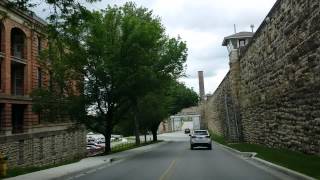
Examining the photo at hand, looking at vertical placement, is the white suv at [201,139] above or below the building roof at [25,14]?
below

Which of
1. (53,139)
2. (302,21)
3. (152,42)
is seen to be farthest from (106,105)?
(302,21)

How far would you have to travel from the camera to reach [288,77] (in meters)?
24.5

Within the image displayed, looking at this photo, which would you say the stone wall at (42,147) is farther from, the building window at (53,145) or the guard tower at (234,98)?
the guard tower at (234,98)

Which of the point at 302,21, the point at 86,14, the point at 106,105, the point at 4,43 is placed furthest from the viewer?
the point at 4,43

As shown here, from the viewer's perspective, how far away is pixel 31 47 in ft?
163

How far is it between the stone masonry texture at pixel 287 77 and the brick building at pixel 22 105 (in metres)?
15.7

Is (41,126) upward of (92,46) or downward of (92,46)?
downward

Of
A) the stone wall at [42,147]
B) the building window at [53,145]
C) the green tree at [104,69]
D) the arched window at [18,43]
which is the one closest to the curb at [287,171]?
the green tree at [104,69]

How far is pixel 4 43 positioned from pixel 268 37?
81.3 feet

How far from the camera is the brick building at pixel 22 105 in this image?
43594 millimetres

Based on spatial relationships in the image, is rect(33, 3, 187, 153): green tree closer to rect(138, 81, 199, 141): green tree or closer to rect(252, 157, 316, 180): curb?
rect(138, 81, 199, 141): green tree

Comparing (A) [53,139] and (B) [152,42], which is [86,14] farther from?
(A) [53,139]

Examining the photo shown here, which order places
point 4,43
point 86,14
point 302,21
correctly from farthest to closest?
point 4,43
point 302,21
point 86,14

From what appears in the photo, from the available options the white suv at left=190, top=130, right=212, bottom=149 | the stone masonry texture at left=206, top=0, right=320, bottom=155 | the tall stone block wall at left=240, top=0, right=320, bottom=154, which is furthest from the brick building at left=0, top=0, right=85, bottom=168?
the tall stone block wall at left=240, top=0, right=320, bottom=154
